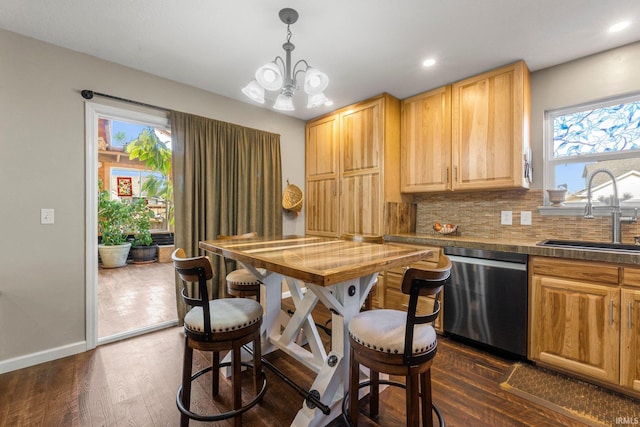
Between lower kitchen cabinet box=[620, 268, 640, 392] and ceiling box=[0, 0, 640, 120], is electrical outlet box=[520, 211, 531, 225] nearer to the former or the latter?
lower kitchen cabinet box=[620, 268, 640, 392]

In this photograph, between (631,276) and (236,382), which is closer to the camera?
(236,382)

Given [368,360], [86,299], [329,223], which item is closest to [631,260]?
[368,360]

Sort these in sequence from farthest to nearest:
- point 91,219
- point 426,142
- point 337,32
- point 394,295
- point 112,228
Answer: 1. point 112,228
2. point 426,142
3. point 394,295
4. point 91,219
5. point 337,32

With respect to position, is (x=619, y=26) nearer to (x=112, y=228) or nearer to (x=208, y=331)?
(x=208, y=331)

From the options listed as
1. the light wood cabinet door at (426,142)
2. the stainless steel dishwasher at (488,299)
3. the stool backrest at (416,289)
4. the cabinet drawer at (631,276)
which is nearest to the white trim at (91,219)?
the stool backrest at (416,289)

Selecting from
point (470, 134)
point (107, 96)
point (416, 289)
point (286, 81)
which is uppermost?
point (107, 96)

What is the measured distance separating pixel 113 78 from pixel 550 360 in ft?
13.6

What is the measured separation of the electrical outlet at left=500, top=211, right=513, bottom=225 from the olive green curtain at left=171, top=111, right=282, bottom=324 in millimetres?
2502

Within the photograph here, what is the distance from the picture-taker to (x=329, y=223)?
12.2 ft

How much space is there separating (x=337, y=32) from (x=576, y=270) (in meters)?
2.35

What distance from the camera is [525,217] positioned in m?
2.63

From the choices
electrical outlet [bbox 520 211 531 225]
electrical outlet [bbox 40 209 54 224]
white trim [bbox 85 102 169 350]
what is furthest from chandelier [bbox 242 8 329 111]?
electrical outlet [bbox 520 211 531 225]

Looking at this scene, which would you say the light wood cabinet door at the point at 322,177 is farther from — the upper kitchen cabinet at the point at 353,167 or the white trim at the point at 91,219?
the white trim at the point at 91,219

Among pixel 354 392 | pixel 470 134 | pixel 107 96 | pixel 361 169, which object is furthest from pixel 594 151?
pixel 107 96
